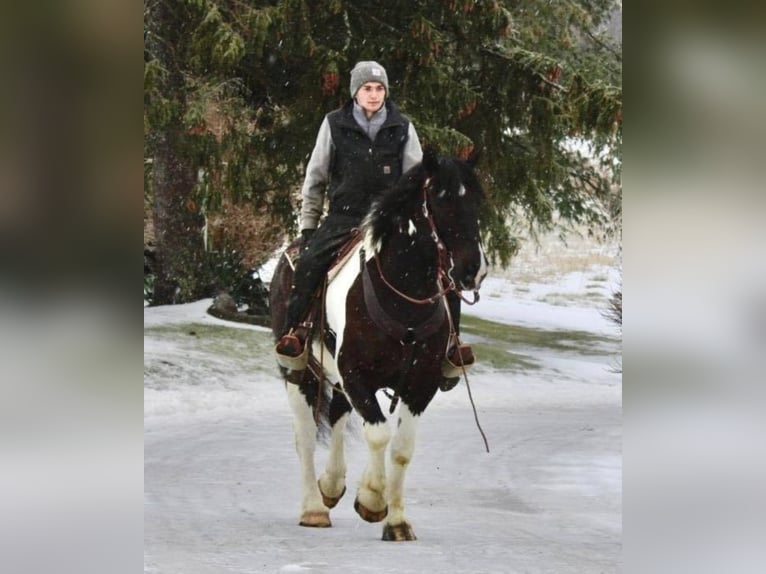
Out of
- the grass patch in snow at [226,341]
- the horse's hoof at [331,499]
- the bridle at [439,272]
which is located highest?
Result: the bridle at [439,272]

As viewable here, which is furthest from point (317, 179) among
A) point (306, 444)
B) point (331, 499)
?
point (331, 499)

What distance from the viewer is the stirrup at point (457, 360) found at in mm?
6738

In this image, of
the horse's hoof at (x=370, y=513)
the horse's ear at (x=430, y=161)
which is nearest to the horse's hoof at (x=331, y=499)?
the horse's hoof at (x=370, y=513)

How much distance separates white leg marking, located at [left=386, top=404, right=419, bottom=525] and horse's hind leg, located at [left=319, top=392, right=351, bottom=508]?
397 mm

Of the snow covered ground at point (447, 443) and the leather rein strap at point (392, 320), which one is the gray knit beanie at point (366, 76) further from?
the snow covered ground at point (447, 443)

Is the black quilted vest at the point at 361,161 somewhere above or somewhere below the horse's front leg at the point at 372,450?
above

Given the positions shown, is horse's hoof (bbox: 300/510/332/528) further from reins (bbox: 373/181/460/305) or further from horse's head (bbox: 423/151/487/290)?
horse's head (bbox: 423/151/487/290)

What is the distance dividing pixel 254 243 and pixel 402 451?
1.59 m

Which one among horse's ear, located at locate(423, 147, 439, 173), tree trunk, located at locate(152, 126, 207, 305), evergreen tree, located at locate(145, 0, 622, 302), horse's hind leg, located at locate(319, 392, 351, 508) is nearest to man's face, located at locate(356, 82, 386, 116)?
evergreen tree, located at locate(145, 0, 622, 302)

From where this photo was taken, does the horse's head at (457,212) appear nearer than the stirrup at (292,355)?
Yes

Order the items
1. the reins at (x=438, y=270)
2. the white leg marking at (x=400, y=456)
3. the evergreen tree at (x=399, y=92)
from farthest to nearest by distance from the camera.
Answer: the evergreen tree at (x=399, y=92) < the white leg marking at (x=400, y=456) < the reins at (x=438, y=270)

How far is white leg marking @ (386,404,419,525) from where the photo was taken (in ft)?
22.0

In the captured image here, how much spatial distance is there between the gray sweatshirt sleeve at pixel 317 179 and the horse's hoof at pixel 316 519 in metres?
1.56
